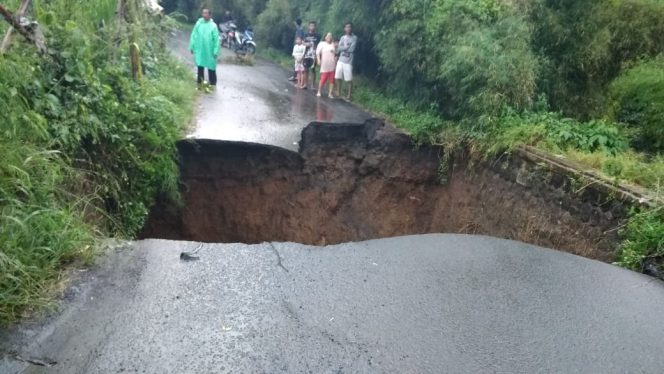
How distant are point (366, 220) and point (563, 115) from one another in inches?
137

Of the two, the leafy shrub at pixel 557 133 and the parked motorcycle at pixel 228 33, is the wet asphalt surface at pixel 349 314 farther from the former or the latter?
the parked motorcycle at pixel 228 33

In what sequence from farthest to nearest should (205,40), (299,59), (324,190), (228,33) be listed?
(228,33), (299,59), (205,40), (324,190)

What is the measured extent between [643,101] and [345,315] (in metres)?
5.66

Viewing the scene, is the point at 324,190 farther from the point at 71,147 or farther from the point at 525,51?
the point at 71,147

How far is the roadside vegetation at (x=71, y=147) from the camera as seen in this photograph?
132 inches

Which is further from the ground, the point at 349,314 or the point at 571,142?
the point at 571,142

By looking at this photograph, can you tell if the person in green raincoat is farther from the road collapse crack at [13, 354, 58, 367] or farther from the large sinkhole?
the road collapse crack at [13, 354, 58, 367]

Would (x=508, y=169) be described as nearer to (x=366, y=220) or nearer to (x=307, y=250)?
(x=366, y=220)

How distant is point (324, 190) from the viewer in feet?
28.9

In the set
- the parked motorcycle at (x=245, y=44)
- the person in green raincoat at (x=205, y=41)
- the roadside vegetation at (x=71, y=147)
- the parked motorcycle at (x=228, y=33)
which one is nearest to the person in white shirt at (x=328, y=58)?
the person in green raincoat at (x=205, y=41)

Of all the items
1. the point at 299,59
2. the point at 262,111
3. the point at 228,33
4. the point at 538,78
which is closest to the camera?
the point at 538,78

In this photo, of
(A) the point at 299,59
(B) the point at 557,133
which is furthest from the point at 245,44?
(B) the point at 557,133

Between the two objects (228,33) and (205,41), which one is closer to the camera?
(205,41)

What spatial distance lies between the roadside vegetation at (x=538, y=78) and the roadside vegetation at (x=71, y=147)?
4211 mm
